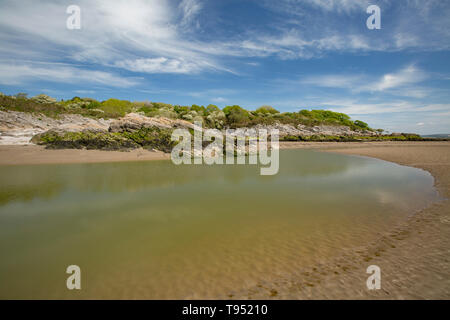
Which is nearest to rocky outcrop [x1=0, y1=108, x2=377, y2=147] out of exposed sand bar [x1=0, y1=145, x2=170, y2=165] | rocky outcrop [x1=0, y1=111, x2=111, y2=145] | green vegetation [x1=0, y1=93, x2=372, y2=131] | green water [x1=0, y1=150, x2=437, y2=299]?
rocky outcrop [x1=0, y1=111, x2=111, y2=145]

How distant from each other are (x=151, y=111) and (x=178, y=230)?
5859cm

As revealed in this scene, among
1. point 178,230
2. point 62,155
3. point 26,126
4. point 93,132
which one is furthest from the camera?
point 26,126

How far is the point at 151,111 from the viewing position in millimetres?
58906

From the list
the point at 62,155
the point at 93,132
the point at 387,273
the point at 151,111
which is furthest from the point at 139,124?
the point at 151,111

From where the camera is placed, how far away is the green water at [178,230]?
3.59 meters

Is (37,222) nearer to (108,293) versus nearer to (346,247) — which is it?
(108,293)

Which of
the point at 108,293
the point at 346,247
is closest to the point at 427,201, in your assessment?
the point at 346,247

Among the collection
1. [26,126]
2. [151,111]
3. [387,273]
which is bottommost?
[387,273]

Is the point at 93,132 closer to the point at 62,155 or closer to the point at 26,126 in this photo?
the point at 62,155

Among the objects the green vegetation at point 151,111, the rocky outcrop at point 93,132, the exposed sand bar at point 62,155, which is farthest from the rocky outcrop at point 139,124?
the green vegetation at point 151,111

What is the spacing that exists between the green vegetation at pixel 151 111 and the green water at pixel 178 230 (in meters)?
24.7

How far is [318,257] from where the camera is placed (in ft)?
14.0

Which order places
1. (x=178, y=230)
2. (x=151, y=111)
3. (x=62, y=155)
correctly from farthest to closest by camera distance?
1. (x=151, y=111)
2. (x=62, y=155)
3. (x=178, y=230)
